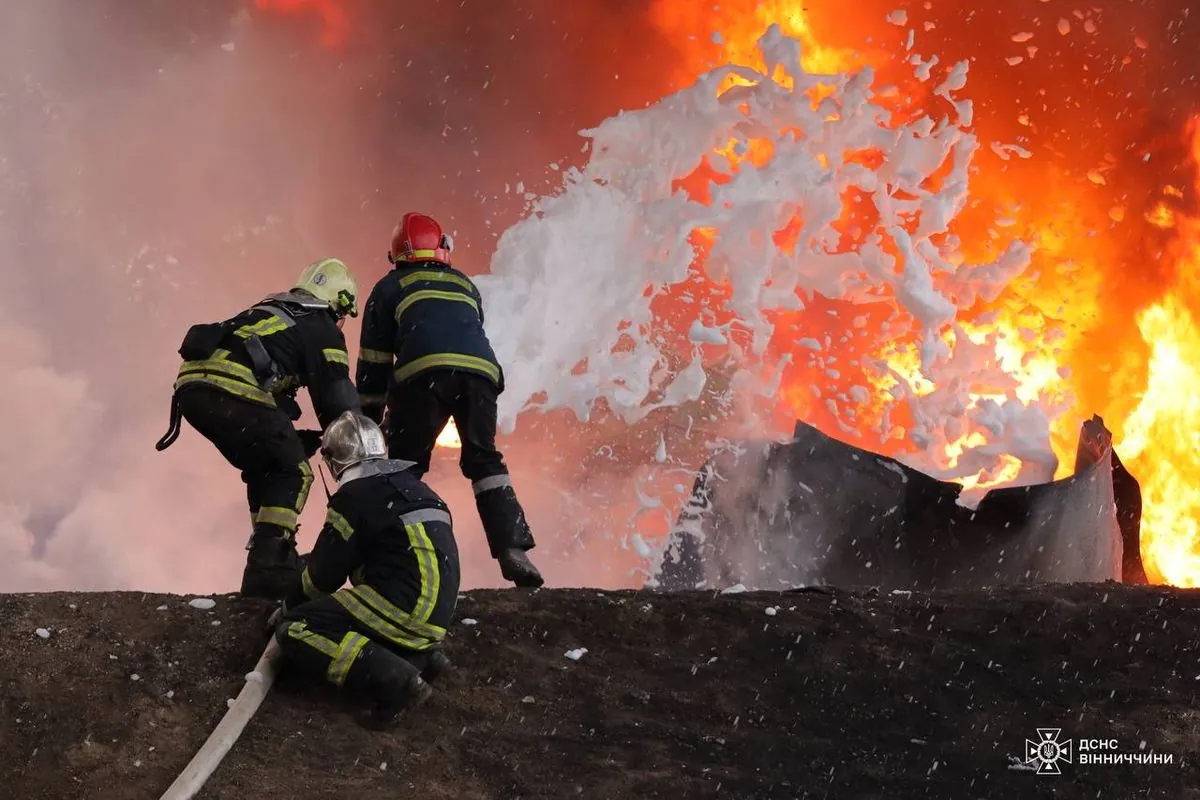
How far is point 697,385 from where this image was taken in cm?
1173

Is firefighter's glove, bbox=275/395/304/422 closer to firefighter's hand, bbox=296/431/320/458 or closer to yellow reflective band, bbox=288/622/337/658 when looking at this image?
firefighter's hand, bbox=296/431/320/458

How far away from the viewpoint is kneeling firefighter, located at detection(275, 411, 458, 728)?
4.28 meters

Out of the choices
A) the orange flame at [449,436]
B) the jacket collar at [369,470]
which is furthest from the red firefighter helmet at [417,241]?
the jacket collar at [369,470]

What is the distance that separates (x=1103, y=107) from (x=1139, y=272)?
7.27ft

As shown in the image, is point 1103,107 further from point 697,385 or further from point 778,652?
point 778,652

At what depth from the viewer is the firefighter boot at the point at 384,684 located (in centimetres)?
425

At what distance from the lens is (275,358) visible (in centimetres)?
546

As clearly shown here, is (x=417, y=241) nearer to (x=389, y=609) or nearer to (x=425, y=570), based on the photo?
(x=425, y=570)

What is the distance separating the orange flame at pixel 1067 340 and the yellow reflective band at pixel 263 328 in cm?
637

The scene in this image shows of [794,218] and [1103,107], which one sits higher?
[1103,107]

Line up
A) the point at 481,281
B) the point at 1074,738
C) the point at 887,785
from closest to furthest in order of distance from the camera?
1. the point at 887,785
2. the point at 1074,738
3. the point at 481,281

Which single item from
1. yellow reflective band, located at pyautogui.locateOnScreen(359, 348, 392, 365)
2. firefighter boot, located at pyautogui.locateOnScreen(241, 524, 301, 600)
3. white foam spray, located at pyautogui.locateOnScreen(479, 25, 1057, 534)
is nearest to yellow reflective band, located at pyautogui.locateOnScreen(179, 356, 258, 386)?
firefighter boot, located at pyautogui.locateOnScreen(241, 524, 301, 600)

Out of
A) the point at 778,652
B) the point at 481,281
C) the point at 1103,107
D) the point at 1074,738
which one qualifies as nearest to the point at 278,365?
the point at 778,652

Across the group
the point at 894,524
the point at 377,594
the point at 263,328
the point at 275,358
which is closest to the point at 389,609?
the point at 377,594
